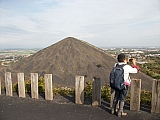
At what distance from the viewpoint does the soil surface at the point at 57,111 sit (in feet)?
13.8

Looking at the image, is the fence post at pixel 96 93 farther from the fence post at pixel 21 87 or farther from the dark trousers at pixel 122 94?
Result: the fence post at pixel 21 87

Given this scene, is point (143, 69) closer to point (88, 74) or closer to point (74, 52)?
point (88, 74)

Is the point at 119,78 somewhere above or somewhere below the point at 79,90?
above

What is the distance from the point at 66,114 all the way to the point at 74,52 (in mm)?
6394

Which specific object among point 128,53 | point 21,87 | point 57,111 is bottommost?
point 57,111

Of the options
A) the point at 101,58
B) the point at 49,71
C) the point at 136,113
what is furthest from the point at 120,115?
the point at 101,58

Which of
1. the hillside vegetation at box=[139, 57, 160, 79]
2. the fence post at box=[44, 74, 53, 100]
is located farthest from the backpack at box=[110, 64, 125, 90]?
the hillside vegetation at box=[139, 57, 160, 79]

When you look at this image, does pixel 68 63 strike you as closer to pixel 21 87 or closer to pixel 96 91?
pixel 21 87

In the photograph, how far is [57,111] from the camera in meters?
4.61

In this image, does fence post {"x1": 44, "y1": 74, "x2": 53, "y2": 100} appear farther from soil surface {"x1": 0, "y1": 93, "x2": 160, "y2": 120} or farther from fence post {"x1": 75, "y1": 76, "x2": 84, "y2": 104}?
fence post {"x1": 75, "y1": 76, "x2": 84, "y2": 104}

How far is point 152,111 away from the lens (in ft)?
14.5

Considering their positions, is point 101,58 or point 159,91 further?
point 101,58

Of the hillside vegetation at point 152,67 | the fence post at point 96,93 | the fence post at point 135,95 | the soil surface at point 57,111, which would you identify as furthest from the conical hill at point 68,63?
the fence post at point 135,95

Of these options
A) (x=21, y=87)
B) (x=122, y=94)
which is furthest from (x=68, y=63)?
(x=122, y=94)
